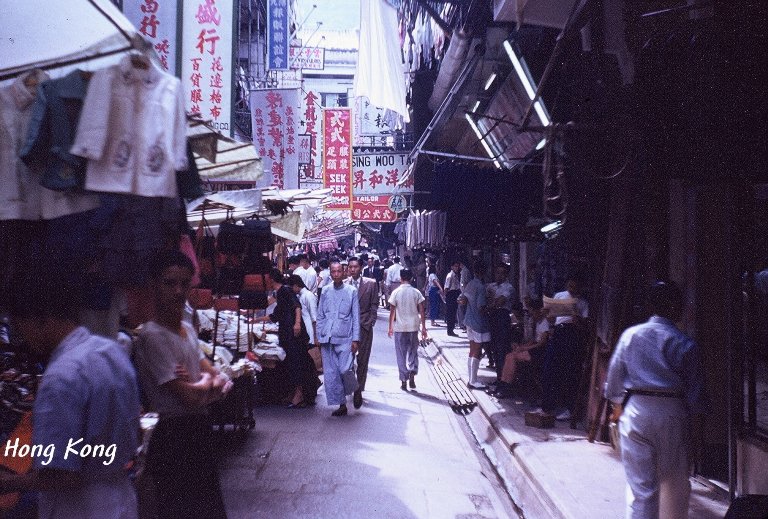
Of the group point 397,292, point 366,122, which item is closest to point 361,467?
point 397,292

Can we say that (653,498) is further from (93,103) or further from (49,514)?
(93,103)

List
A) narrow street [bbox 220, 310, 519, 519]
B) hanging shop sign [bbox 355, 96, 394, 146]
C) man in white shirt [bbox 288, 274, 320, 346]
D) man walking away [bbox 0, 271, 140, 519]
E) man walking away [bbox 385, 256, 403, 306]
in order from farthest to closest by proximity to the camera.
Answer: hanging shop sign [bbox 355, 96, 394, 146] < man walking away [bbox 385, 256, 403, 306] < man in white shirt [bbox 288, 274, 320, 346] < narrow street [bbox 220, 310, 519, 519] < man walking away [bbox 0, 271, 140, 519]

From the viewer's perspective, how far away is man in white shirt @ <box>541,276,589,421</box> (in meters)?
10.2

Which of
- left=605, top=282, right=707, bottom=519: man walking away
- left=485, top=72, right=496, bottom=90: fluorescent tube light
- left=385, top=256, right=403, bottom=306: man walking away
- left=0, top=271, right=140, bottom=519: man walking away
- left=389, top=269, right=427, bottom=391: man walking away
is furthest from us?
left=385, top=256, right=403, bottom=306: man walking away

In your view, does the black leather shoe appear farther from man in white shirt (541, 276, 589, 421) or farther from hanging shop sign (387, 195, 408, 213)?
hanging shop sign (387, 195, 408, 213)

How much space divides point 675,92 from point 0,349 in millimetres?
5771

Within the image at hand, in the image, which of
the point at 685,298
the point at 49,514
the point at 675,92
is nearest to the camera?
the point at 49,514

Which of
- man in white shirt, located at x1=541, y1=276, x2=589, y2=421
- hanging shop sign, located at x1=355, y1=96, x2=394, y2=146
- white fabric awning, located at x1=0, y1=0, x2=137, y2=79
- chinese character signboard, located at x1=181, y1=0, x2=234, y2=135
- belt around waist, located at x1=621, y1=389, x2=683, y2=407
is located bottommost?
man in white shirt, located at x1=541, y1=276, x2=589, y2=421

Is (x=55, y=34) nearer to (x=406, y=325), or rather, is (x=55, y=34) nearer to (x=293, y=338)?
(x=293, y=338)

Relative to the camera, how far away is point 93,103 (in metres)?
4.02

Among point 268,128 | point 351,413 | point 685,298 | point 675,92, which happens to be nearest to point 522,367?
point 351,413

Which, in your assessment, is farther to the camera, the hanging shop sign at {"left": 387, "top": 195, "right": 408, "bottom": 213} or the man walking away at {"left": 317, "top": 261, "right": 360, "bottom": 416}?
the hanging shop sign at {"left": 387, "top": 195, "right": 408, "bottom": 213}

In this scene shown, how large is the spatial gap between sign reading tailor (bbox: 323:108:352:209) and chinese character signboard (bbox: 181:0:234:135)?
11.3 meters

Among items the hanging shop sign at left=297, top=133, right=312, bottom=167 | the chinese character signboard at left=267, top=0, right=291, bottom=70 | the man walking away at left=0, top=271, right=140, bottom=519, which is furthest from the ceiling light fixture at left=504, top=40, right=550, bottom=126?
the chinese character signboard at left=267, top=0, right=291, bottom=70
